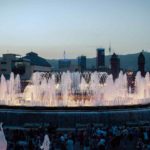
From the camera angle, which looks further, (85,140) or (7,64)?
(7,64)

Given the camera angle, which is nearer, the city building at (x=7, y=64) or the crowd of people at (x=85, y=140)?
the crowd of people at (x=85, y=140)

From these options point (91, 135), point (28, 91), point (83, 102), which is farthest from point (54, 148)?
point (28, 91)

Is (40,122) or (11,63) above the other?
(11,63)

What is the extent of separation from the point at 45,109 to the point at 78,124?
8.74ft

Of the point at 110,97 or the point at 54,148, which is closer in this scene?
the point at 54,148

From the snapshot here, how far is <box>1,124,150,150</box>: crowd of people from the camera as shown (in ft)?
56.8

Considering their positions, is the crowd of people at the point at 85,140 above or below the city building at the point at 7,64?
below

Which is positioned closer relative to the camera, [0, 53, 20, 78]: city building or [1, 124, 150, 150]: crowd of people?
[1, 124, 150, 150]: crowd of people

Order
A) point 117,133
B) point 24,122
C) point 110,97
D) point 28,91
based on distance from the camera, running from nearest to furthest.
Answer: point 117,133, point 24,122, point 110,97, point 28,91

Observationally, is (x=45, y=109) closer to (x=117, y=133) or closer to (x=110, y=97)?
(x=117, y=133)

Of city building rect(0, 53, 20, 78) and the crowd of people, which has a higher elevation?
city building rect(0, 53, 20, 78)

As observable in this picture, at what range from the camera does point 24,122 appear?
83.1 feet

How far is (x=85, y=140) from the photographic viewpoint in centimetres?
1812

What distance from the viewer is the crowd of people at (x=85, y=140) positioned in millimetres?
17305
